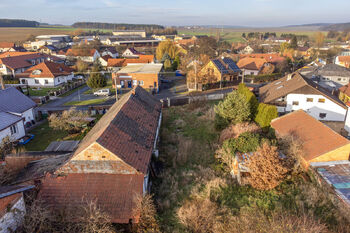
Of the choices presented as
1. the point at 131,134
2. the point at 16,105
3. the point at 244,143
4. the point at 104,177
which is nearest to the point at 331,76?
the point at 244,143

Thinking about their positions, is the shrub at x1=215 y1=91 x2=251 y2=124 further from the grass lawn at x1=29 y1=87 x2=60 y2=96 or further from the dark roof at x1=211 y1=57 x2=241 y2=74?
the grass lawn at x1=29 y1=87 x2=60 y2=96

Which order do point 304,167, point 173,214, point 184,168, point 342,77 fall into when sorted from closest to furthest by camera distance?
point 173,214 → point 304,167 → point 184,168 → point 342,77

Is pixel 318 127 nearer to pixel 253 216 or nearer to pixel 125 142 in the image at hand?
pixel 253 216

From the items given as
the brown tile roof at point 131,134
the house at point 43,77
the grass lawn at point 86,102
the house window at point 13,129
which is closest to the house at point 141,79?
the grass lawn at point 86,102

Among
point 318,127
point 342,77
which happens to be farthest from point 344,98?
point 318,127

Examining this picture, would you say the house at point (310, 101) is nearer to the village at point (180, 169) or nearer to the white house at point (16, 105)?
the village at point (180, 169)
